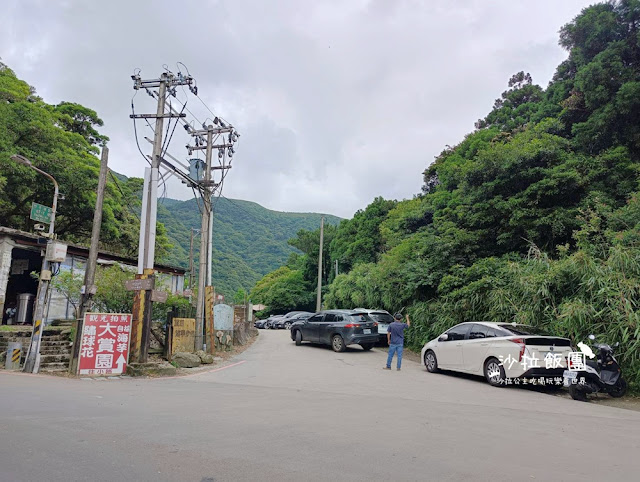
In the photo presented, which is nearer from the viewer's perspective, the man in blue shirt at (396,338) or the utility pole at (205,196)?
the man in blue shirt at (396,338)

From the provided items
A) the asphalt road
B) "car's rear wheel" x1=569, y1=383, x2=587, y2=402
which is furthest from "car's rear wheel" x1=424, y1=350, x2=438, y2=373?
"car's rear wheel" x1=569, y1=383, x2=587, y2=402

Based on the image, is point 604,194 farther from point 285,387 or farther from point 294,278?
point 294,278

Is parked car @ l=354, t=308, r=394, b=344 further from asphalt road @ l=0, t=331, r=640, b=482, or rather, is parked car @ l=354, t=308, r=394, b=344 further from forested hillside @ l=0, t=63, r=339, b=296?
forested hillside @ l=0, t=63, r=339, b=296

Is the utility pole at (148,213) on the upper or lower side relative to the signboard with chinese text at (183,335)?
upper

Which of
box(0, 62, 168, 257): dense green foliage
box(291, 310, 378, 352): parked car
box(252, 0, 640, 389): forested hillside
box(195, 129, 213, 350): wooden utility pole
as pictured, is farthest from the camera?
box(0, 62, 168, 257): dense green foliage

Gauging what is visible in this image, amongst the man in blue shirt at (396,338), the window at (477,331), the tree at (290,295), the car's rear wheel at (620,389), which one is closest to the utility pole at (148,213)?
the man in blue shirt at (396,338)

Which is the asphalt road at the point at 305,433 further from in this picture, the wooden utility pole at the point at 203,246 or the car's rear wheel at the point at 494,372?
the wooden utility pole at the point at 203,246

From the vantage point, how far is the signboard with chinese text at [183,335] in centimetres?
1485

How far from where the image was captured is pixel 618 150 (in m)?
16.5

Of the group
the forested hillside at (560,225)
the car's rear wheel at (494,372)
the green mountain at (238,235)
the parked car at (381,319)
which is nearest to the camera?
the car's rear wheel at (494,372)

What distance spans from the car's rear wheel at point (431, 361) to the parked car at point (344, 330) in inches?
174

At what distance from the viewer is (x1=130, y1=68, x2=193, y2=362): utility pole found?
12.6 metres

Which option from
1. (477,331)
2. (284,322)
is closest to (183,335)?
(477,331)

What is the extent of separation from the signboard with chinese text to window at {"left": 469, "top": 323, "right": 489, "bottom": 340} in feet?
29.9
